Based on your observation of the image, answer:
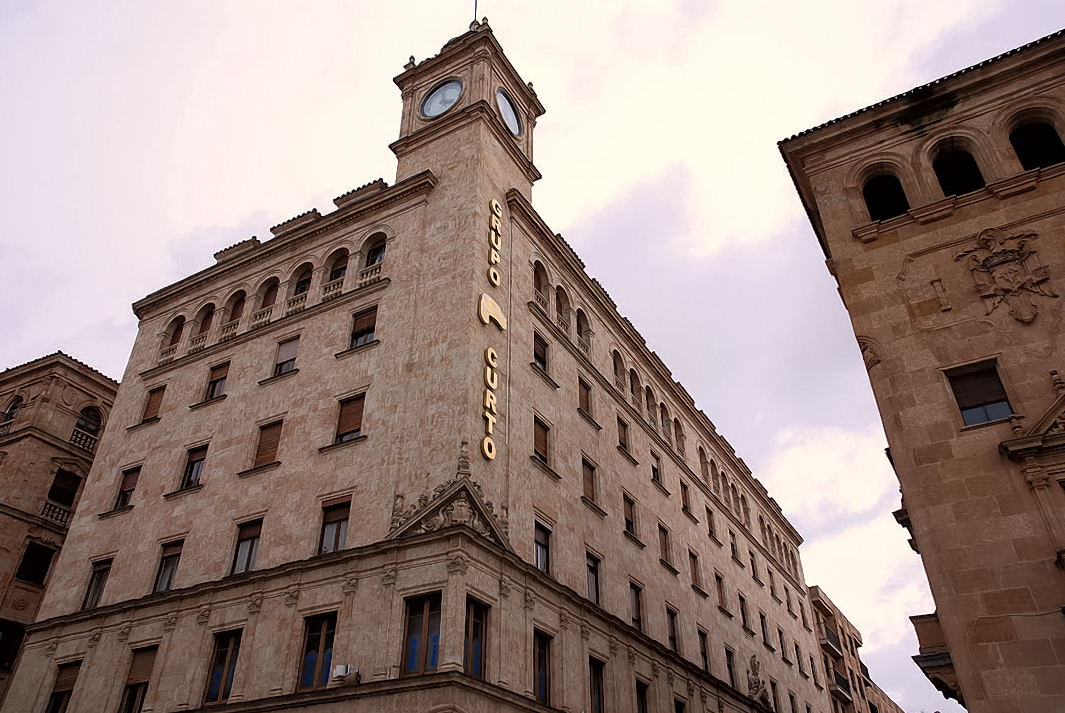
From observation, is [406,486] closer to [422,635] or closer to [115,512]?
[422,635]

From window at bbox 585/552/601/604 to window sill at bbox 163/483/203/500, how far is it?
14.1m

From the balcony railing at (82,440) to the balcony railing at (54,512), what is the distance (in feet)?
12.1

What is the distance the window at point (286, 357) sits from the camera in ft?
97.8

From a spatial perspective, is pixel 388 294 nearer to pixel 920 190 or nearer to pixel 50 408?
pixel 920 190

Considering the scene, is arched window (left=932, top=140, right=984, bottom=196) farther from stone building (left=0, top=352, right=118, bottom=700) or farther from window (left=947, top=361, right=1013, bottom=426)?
stone building (left=0, top=352, right=118, bottom=700)

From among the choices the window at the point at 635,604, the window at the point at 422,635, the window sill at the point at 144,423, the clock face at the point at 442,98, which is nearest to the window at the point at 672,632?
the window at the point at 635,604

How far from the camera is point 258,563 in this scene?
24.2 m

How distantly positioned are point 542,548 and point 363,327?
1049 centimetres

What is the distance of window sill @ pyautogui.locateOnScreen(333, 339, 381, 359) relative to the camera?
27.4 m

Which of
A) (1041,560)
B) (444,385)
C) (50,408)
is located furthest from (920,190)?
(50,408)

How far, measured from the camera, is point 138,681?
24062 millimetres

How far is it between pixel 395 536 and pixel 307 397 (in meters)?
8.33

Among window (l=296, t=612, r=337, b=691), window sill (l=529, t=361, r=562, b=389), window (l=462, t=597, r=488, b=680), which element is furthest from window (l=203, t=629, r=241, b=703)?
window sill (l=529, t=361, r=562, b=389)

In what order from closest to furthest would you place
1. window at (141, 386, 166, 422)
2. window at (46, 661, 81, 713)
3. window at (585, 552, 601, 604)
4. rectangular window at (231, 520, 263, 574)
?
1. rectangular window at (231, 520, 263, 574)
2. window at (46, 661, 81, 713)
3. window at (585, 552, 601, 604)
4. window at (141, 386, 166, 422)
